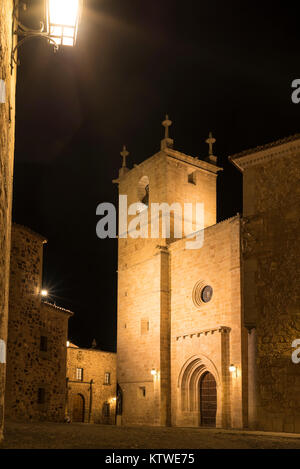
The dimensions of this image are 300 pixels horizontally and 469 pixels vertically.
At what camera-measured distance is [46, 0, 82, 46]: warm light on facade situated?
5992mm

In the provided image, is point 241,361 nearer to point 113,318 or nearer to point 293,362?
point 293,362

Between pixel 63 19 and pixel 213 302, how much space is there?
60.9 ft

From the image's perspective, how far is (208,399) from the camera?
23625 millimetres

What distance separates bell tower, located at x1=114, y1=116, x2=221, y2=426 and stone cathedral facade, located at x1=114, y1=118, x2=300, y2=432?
0.18 ft

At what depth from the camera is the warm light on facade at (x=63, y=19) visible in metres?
5.99

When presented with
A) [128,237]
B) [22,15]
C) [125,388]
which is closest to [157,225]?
[128,237]

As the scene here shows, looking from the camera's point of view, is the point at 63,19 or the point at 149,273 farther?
the point at 149,273

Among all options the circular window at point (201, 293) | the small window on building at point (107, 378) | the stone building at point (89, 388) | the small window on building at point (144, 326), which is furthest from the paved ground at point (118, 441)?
the small window on building at point (107, 378)

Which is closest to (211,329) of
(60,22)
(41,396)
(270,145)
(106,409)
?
(41,396)

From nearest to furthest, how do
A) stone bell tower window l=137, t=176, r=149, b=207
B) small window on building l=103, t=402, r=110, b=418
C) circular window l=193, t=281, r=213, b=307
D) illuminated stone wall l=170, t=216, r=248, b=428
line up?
1. illuminated stone wall l=170, t=216, r=248, b=428
2. circular window l=193, t=281, r=213, b=307
3. stone bell tower window l=137, t=176, r=149, b=207
4. small window on building l=103, t=402, r=110, b=418

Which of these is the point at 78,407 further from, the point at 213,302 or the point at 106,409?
the point at 213,302

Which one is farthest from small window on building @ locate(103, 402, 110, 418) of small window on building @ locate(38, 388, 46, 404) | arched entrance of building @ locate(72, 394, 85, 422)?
small window on building @ locate(38, 388, 46, 404)

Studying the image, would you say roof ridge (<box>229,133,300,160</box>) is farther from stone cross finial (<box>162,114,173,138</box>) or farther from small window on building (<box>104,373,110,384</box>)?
small window on building (<box>104,373,110,384</box>)
